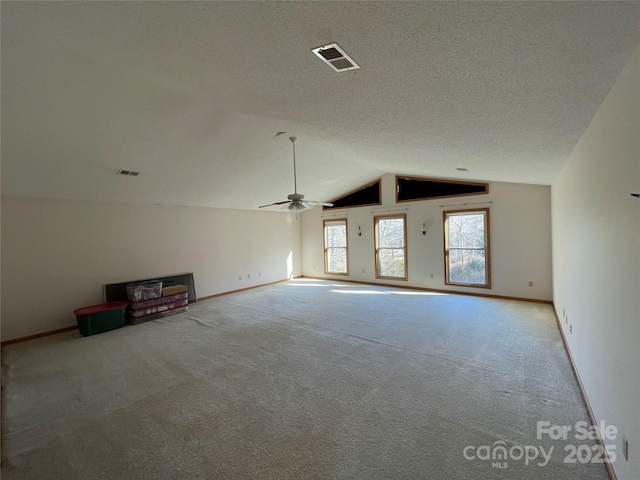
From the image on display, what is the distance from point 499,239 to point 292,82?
5887 mm

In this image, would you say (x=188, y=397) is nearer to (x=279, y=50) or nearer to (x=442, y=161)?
(x=279, y=50)

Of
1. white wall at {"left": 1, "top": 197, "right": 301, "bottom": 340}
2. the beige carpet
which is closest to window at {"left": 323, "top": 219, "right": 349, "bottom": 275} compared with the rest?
white wall at {"left": 1, "top": 197, "right": 301, "bottom": 340}

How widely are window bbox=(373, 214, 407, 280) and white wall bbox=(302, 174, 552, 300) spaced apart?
0.53ft

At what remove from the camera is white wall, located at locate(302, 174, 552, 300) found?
19.0 feet

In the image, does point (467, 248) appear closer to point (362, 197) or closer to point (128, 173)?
point (362, 197)

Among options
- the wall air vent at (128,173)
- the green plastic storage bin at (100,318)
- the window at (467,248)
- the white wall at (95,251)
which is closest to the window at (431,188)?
the window at (467,248)

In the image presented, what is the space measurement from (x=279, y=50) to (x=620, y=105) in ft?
6.74

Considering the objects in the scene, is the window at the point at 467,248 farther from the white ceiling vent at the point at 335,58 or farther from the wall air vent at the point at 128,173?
the wall air vent at the point at 128,173

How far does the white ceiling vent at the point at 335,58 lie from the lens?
69.2 inches

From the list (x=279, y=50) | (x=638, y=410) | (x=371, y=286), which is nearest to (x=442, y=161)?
(x=279, y=50)

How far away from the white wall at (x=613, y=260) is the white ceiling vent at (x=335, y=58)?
1.44 meters

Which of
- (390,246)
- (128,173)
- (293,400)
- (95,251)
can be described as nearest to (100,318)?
Result: (95,251)

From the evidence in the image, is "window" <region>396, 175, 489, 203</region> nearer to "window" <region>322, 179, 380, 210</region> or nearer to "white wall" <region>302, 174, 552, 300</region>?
"white wall" <region>302, 174, 552, 300</region>

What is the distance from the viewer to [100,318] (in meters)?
4.82
